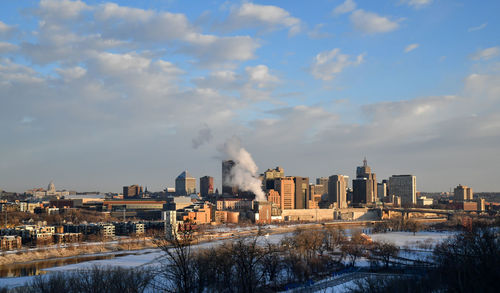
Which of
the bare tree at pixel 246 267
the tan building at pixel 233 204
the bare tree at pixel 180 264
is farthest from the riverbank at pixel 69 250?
the tan building at pixel 233 204

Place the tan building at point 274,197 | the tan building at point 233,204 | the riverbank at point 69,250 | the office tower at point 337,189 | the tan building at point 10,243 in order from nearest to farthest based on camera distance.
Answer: the riverbank at point 69,250 → the tan building at point 10,243 → the tan building at point 233,204 → the tan building at point 274,197 → the office tower at point 337,189

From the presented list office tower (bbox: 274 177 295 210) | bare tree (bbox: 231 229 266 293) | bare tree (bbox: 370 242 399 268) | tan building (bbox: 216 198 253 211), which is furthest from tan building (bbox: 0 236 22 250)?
office tower (bbox: 274 177 295 210)

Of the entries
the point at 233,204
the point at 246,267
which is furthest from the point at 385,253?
the point at 233,204

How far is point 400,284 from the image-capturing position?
25125 mm

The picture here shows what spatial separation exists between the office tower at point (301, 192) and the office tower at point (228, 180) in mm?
18245

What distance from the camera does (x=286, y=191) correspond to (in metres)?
146

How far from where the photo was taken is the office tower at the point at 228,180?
148 metres

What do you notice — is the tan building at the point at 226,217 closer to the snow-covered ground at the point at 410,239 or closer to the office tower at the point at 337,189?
the snow-covered ground at the point at 410,239

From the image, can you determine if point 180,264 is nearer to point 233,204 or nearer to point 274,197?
point 233,204

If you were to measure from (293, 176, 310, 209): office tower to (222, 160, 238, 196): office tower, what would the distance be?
18245 mm

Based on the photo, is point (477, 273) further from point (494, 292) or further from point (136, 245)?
point (136, 245)

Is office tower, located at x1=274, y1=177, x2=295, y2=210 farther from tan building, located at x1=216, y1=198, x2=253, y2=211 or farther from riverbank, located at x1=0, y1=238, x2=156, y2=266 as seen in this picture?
riverbank, located at x1=0, y1=238, x2=156, y2=266

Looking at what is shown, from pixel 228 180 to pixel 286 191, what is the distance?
18.1 metres

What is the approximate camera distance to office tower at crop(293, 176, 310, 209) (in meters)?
148
